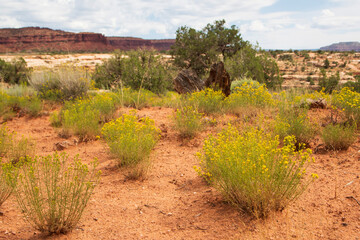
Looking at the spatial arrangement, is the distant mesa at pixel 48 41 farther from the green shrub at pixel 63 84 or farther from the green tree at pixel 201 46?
the green shrub at pixel 63 84

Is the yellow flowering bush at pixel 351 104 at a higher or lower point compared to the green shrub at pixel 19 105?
higher

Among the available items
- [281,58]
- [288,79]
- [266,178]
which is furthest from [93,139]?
[281,58]

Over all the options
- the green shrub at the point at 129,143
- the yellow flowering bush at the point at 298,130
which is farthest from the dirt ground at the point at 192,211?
the yellow flowering bush at the point at 298,130

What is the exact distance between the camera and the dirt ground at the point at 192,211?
2855 mm

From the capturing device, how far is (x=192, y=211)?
346 cm

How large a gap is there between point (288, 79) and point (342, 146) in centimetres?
2592

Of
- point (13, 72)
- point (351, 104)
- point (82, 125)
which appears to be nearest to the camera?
point (351, 104)

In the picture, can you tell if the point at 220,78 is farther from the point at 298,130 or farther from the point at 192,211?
the point at 192,211

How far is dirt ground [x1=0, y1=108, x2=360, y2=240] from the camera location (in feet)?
9.37

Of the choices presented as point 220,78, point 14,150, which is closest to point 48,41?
point 220,78

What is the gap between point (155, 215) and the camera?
3.43 meters

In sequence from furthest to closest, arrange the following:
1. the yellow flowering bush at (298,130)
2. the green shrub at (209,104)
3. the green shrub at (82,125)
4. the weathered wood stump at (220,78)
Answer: the weathered wood stump at (220,78)
the green shrub at (209,104)
the green shrub at (82,125)
the yellow flowering bush at (298,130)

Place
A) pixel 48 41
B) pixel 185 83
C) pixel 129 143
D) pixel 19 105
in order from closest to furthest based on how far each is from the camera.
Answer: pixel 129 143
pixel 19 105
pixel 185 83
pixel 48 41

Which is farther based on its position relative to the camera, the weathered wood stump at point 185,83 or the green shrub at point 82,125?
the weathered wood stump at point 185,83
